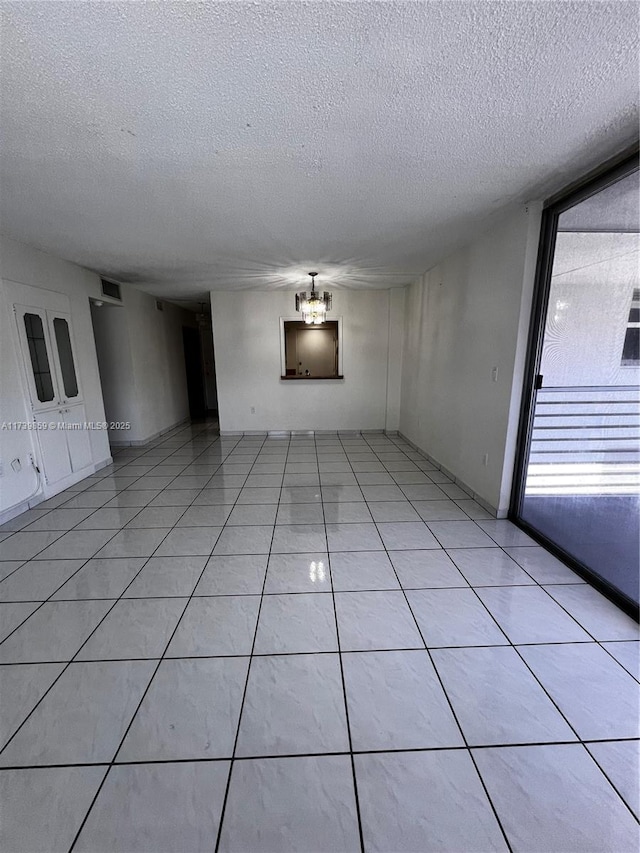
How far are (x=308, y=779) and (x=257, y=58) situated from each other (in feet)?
8.59

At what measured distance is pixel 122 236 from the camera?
3133 millimetres

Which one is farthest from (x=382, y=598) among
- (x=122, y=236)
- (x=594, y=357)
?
(x=122, y=236)

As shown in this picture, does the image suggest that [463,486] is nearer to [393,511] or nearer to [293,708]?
[393,511]

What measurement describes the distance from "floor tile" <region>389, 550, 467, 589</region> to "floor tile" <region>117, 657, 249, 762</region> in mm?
1118

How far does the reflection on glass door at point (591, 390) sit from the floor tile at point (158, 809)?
226 centimetres

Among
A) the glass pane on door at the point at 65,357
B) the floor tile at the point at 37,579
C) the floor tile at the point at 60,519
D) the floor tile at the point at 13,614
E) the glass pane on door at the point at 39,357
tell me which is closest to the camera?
the floor tile at the point at 13,614

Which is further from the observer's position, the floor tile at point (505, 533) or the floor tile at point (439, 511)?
the floor tile at point (439, 511)

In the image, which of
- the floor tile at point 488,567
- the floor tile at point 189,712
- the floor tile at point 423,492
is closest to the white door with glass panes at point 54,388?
the floor tile at point 189,712

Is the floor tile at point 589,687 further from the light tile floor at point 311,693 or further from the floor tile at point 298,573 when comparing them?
the floor tile at point 298,573

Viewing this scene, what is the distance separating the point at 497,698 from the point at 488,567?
99 cm

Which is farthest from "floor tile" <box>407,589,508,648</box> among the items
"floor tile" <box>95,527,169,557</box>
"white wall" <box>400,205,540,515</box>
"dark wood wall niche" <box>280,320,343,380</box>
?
"dark wood wall niche" <box>280,320,343,380</box>

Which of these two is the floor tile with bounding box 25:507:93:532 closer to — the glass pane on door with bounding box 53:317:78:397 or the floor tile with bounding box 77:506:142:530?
the floor tile with bounding box 77:506:142:530

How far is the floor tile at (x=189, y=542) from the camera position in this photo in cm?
252

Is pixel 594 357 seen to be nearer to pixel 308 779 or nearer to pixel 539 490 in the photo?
pixel 539 490
